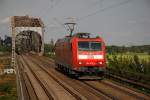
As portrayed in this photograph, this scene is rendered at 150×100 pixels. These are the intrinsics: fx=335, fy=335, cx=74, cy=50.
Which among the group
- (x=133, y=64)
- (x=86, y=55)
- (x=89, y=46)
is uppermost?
(x=89, y=46)

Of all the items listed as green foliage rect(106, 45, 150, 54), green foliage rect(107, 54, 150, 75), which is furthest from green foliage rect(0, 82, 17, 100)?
green foliage rect(106, 45, 150, 54)

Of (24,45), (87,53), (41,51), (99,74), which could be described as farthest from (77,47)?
(24,45)

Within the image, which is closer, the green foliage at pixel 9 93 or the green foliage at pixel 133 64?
the green foliage at pixel 9 93

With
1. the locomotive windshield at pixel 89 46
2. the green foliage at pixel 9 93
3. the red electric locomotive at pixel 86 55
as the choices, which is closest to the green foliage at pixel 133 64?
the red electric locomotive at pixel 86 55

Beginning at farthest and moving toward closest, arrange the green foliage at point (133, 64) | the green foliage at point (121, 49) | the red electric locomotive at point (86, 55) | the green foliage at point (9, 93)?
1. the green foliage at point (121, 49)
2. the red electric locomotive at point (86, 55)
3. the green foliage at point (133, 64)
4. the green foliage at point (9, 93)

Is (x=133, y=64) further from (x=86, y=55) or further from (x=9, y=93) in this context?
(x=9, y=93)

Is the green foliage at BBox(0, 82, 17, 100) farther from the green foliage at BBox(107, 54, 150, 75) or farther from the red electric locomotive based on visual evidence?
the green foliage at BBox(107, 54, 150, 75)

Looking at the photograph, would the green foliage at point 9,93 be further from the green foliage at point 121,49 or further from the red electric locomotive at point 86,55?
the green foliage at point 121,49

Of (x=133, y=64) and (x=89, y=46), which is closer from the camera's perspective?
(x=89, y=46)

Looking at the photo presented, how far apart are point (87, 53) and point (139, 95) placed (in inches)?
368

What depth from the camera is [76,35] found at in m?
27.4

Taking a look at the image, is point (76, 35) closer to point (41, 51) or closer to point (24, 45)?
point (41, 51)

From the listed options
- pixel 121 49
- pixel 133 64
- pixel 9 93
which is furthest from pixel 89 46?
pixel 121 49

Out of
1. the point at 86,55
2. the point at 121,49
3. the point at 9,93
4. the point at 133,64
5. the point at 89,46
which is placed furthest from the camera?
the point at 121,49
